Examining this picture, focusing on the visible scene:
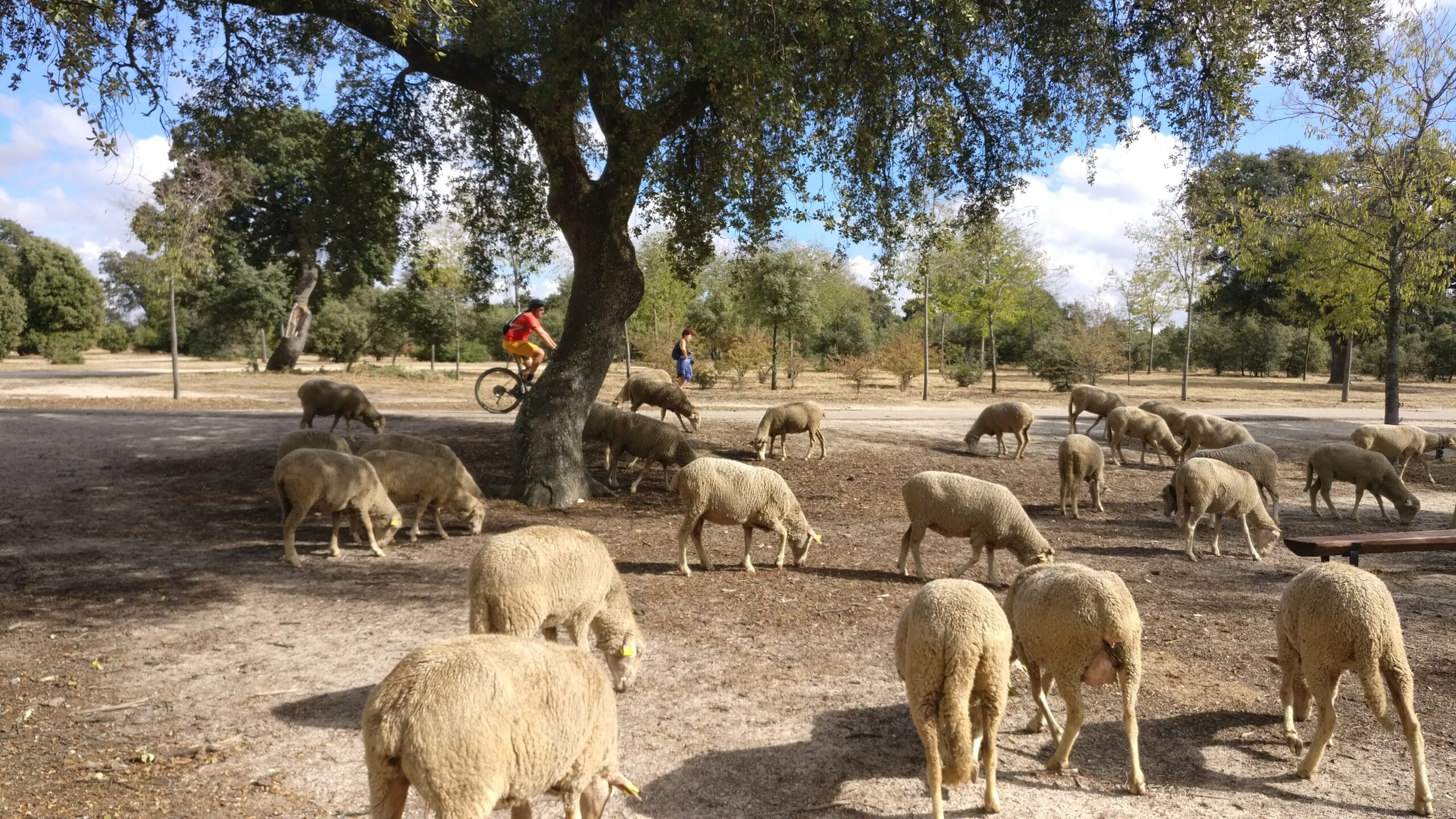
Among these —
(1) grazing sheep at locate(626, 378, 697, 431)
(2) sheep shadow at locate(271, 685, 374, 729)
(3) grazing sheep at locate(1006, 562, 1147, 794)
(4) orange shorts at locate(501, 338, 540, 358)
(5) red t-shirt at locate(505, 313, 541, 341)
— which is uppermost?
(5) red t-shirt at locate(505, 313, 541, 341)

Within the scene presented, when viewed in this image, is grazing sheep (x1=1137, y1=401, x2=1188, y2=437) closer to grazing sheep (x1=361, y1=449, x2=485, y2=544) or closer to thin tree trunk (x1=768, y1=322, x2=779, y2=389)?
grazing sheep (x1=361, y1=449, x2=485, y2=544)

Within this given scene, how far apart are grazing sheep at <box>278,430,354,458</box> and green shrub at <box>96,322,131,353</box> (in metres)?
66.1

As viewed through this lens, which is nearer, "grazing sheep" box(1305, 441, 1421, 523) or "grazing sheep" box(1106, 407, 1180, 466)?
"grazing sheep" box(1305, 441, 1421, 523)

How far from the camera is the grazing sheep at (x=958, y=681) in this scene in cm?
434

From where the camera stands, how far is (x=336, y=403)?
1622 centimetres

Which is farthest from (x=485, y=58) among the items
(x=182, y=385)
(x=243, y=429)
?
(x=182, y=385)

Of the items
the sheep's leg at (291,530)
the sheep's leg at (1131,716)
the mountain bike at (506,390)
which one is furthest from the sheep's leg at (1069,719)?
the mountain bike at (506,390)

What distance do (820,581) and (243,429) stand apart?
43.1 ft

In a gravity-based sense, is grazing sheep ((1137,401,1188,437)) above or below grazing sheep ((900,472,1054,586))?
above

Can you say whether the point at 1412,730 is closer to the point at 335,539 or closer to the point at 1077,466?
the point at 1077,466

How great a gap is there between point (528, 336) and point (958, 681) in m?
12.8

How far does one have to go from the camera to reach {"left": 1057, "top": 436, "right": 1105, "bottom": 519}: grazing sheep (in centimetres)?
1277

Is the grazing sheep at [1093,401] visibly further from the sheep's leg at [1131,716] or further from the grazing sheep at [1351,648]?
the sheep's leg at [1131,716]

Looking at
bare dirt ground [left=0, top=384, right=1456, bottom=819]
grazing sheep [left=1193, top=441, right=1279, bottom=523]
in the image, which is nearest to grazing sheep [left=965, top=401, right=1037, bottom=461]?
bare dirt ground [left=0, top=384, right=1456, bottom=819]
